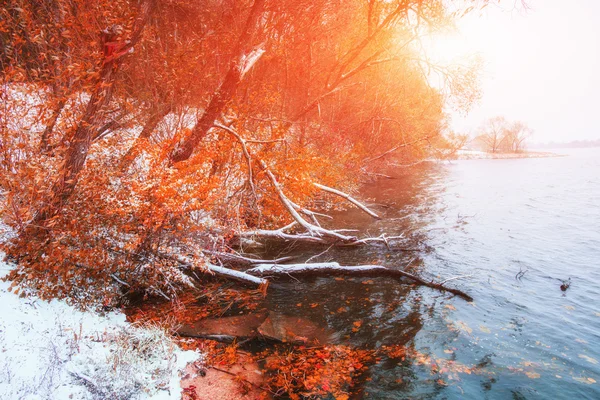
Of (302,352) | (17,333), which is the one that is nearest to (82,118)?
(17,333)

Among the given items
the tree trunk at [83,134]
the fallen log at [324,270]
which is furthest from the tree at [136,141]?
the fallen log at [324,270]

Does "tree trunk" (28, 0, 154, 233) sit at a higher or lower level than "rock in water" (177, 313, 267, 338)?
higher

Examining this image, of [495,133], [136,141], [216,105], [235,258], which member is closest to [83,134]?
[136,141]

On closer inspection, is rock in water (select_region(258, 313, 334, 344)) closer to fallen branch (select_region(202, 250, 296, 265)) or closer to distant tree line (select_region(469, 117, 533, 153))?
fallen branch (select_region(202, 250, 296, 265))

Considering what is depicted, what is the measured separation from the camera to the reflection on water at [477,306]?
6539mm

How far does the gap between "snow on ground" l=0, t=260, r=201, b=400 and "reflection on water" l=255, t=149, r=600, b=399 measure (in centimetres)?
364

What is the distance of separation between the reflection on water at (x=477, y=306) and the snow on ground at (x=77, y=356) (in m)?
3.64

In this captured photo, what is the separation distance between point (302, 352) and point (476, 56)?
44.3 ft

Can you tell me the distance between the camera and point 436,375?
21.7ft

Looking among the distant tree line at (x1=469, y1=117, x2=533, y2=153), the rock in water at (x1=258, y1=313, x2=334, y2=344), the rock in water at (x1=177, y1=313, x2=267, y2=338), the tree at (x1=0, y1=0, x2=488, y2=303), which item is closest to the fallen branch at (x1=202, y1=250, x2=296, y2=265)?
the tree at (x1=0, y1=0, x2=488, y2=303)

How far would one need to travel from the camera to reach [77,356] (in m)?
5.95

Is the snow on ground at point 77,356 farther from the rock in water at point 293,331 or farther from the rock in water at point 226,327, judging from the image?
the rock in water at point 293,331

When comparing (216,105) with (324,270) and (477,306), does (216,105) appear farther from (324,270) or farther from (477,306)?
(477,306)

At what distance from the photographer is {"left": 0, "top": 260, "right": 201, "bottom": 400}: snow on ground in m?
5.17
